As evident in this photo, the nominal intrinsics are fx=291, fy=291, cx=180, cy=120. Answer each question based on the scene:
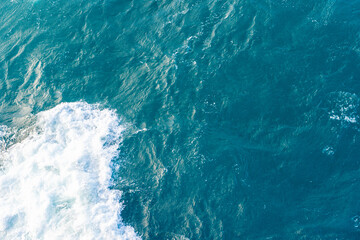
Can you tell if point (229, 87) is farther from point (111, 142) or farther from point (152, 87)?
point (111, 142)

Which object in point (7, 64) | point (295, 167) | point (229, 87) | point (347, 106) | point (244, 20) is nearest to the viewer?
point (295, 167)

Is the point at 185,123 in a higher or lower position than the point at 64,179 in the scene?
higher

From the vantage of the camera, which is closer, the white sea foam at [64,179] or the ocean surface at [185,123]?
the ocean surface at [185,123]

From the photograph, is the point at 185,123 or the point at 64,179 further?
the point at 185,123

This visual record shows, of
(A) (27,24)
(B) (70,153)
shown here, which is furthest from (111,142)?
(A) (27,24)
